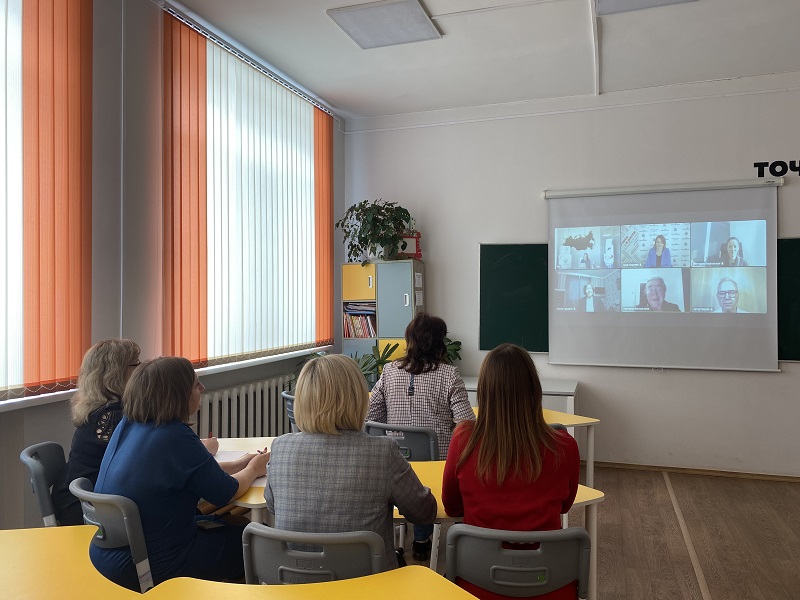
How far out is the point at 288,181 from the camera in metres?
5.43

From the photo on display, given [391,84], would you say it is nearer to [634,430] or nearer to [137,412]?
[634,430]

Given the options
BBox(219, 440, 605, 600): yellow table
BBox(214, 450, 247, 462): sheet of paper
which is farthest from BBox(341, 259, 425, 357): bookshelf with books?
BBox(214, 450, 247, 462): sheet of paper

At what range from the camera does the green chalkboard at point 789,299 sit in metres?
5.12

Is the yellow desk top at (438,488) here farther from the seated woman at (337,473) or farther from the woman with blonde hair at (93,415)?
the woman with blonde hair at (93,415)

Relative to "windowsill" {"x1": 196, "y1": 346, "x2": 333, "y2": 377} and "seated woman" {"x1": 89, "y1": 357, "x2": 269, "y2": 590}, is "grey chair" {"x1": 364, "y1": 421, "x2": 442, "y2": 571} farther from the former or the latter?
"windowsill" {"x1": 196, "y1": 346, "x2": 333, "y2": 377}

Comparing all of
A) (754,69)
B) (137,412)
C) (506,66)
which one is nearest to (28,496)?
(137,412)

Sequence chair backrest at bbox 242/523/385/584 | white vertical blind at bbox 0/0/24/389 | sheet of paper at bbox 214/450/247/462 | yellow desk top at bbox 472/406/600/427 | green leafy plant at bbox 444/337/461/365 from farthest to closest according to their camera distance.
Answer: green leafy plant at bbox 444/337/461/365, yellow desk top at bbox 472/406/600/427, white vertical blind at bbox 0/0/24/389, sheet of paper at bbox 214/450/247/462, chair backrest at bbox 242/523/385/584

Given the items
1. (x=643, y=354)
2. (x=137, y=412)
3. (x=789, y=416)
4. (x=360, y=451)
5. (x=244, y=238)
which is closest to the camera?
(x=360, y=451)

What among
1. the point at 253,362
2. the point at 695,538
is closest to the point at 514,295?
the point at 253,362

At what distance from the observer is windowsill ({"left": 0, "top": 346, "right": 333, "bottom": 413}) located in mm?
2889

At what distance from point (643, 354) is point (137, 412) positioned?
4.58 metres

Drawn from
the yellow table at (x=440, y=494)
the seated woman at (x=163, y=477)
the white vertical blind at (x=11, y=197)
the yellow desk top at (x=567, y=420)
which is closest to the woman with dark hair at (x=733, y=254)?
the yellow desk top at (x=567, y=420)

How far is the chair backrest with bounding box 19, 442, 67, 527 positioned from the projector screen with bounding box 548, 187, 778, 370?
4.39m

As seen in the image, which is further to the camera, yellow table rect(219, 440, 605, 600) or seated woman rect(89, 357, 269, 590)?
yellow table rect(219, 440, 605, 600)
